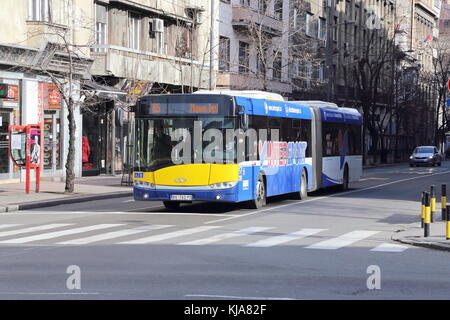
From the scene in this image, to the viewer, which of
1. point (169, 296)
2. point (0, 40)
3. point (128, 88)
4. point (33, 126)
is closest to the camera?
point (169, 296)

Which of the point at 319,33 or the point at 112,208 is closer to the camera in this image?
the point at 112,208

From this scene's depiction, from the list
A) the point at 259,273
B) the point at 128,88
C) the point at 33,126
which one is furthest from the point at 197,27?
the point at 259,273

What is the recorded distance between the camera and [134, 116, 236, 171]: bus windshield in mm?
21609

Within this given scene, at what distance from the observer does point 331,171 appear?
3091 cm

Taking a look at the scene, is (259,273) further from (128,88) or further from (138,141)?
(128,88)

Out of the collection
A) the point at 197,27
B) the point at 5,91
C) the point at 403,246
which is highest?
the point at 197,27

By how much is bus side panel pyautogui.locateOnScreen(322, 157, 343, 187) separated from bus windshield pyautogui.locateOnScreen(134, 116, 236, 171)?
8951mm

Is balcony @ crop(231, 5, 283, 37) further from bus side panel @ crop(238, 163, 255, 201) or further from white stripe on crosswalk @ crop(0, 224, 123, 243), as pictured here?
white stripe on crosswalk @ crop(0, 224, 123, 243)

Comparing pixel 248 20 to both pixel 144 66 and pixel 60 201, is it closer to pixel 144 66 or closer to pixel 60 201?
pixel 144 66

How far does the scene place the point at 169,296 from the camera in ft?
32.4

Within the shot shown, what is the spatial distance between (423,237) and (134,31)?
2758 cm

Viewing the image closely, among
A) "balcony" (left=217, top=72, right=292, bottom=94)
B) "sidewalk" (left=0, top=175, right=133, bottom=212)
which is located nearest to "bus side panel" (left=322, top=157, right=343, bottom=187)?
"sidewalk" (left=0, top=175, right=133, bottom=212)

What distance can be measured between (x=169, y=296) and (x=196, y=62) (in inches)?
1427

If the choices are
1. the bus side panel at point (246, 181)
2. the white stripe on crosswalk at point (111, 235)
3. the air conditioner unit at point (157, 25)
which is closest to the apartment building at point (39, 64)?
the air conditioner unit at point (157, 25)
